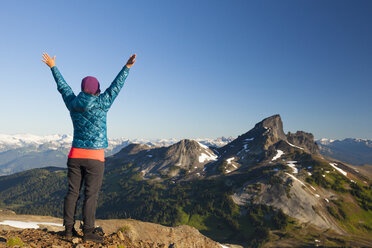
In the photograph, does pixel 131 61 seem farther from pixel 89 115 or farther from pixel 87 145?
pixel 87 145

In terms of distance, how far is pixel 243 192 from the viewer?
7470 inches

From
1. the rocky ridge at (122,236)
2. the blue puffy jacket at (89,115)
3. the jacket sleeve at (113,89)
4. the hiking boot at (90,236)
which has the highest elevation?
the jacket sleeve at (113,89)

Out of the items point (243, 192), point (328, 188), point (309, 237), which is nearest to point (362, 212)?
point (328, 188)


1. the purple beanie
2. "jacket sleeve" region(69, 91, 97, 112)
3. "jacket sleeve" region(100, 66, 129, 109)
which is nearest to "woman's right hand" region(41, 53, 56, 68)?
the purple beanie

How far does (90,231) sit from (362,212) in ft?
658

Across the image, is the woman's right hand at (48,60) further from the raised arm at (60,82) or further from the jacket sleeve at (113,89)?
the jacket sleeve at (113,89)

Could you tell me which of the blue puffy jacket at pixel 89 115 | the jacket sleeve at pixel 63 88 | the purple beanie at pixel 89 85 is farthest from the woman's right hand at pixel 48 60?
the purple beanie at pixel 89 85

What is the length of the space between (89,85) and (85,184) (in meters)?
3.67

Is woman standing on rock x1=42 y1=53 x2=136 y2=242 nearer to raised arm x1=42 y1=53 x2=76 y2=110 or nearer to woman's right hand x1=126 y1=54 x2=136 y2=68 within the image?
raised arm x1=42 y1=53 x2=76 y2=110

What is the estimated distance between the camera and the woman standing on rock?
306 inches

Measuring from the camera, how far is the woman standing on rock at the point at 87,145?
25.5ft

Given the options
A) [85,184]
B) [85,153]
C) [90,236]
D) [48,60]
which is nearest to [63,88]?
[48,60]

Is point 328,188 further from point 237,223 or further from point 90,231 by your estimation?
point 90,231

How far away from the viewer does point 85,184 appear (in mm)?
7914
